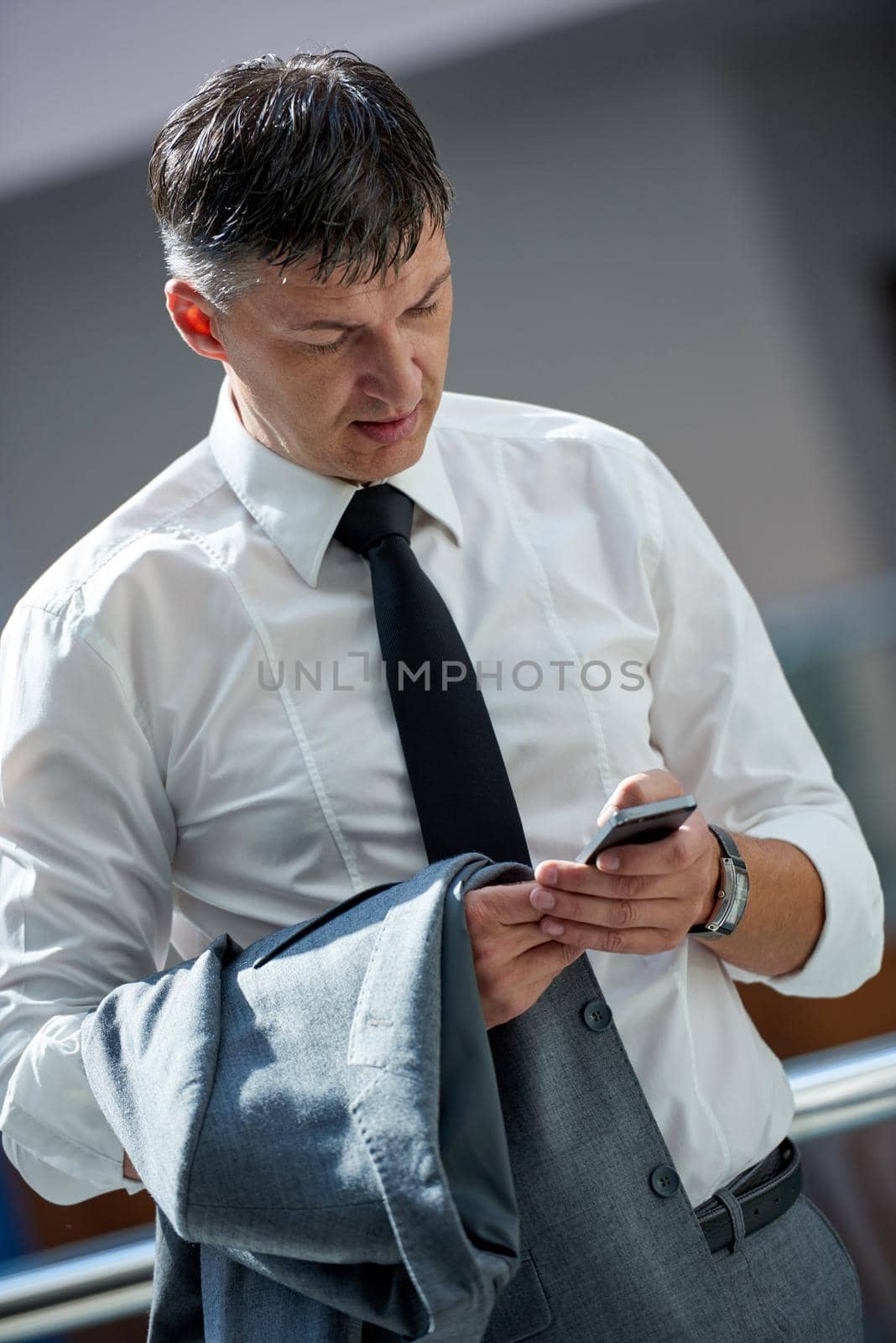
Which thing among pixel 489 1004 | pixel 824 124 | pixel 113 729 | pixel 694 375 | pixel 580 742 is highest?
pixel 824 124

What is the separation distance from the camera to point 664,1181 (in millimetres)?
1044

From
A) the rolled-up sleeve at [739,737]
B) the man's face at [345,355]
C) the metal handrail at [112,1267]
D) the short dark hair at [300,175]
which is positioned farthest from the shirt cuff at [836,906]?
the short dark hair at [300,175]

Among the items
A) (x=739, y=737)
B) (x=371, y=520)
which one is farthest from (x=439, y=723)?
(x=739, y=737)

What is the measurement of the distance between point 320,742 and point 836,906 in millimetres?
526

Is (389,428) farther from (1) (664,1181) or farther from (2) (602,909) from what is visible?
(1) (664,1181)

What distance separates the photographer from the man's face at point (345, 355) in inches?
44.2

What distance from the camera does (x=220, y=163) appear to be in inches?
43.6

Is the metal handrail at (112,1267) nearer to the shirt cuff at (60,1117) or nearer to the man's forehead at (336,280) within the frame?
the shirt cuff at (60,1117)

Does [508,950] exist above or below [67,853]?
below

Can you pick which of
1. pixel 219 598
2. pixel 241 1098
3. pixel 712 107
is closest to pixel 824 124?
pixel 712 107

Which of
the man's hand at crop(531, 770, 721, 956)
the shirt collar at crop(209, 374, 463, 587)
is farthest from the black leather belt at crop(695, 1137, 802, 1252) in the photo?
the shirt collar at crop(209, 374, 463, 587)

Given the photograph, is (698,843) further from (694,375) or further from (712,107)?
(712,107)

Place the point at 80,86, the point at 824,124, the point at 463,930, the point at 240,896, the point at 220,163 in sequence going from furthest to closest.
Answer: the point at 824,124, the point at 80,86, the point at 240,896, the point at 220,163, the point at 463,930

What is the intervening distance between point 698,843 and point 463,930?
0.69ft
